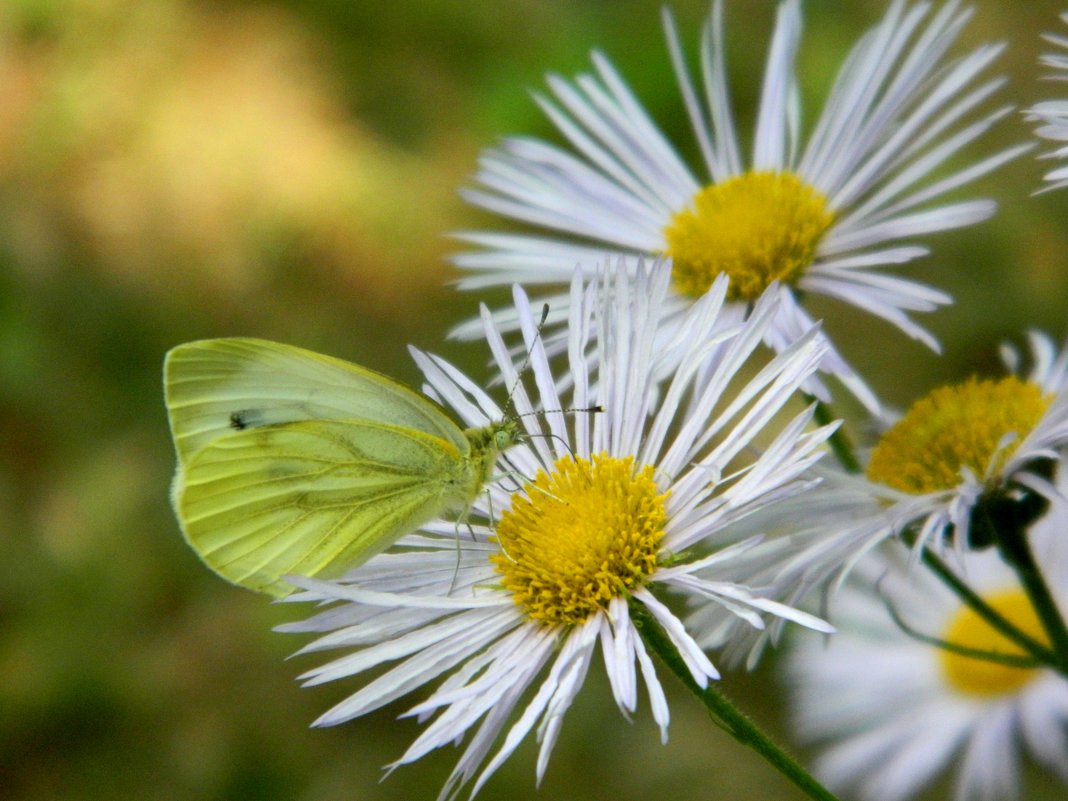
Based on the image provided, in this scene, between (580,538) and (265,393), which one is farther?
(265,393)

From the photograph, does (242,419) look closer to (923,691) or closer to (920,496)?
(920,496)

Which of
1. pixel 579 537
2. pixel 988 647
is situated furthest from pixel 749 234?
pixel 988 647

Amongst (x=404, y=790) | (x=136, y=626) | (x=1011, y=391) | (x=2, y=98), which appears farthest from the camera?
(x=2, y=98)

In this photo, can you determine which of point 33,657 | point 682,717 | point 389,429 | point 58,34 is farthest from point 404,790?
point 58,34

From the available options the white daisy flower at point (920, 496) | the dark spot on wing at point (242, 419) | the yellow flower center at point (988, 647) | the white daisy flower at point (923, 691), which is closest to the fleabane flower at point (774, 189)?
the white daisy flower at point (920, 496)

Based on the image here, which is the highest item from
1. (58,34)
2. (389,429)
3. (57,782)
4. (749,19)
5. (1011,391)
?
(58,34)

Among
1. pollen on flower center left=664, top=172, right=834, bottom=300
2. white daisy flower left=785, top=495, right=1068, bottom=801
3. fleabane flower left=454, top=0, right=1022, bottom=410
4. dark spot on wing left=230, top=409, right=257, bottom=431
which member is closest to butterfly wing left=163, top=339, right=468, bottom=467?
dark spot on wing left=230, top=409, right=257, bottom=431

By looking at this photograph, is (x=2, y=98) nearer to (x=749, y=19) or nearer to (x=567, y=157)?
(x=749, y=19)
